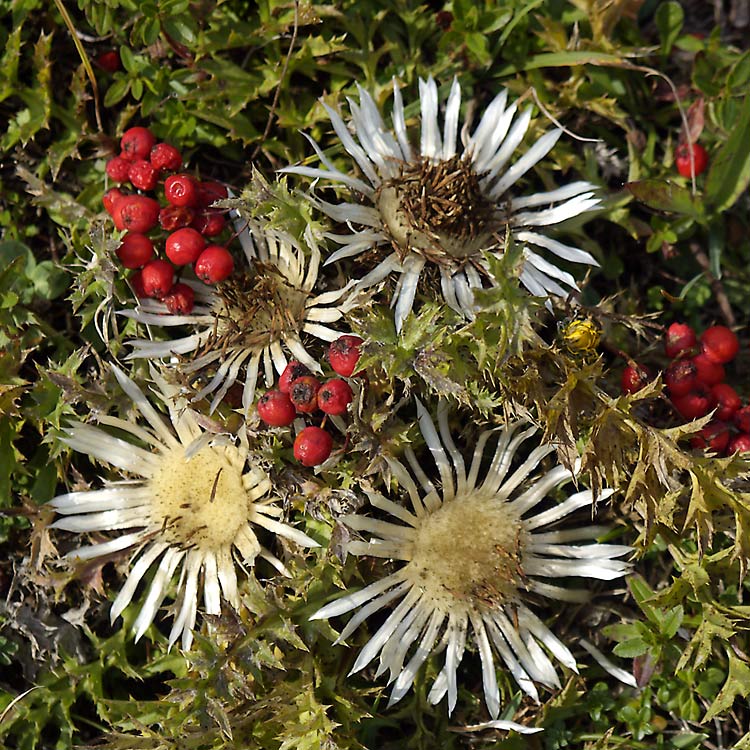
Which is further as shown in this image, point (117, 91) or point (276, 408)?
point (117, 91)

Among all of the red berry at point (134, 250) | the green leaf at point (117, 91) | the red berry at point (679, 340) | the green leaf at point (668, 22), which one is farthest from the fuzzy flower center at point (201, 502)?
the green leaf at point (668, 22)

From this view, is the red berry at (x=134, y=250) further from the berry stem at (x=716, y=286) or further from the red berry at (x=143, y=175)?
the berry stem at (x=716, y=286)

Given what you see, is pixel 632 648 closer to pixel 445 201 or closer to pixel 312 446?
pixel 312 446

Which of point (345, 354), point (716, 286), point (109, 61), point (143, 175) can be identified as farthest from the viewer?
point (716, 286)

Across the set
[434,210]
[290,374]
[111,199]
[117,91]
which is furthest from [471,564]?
[117,91]

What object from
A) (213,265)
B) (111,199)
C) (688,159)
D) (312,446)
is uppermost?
(111,199)

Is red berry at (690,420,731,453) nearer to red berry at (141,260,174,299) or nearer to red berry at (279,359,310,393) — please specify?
red berry at (279,359,310,393)

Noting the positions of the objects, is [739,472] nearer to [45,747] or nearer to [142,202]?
[142,202]
